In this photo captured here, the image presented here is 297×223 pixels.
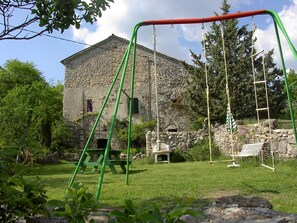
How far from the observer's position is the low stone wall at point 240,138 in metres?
11.3

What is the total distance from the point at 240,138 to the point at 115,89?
39.4 feet

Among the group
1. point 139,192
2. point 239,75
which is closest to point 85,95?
point 239,75

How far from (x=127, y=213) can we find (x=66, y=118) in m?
23.6

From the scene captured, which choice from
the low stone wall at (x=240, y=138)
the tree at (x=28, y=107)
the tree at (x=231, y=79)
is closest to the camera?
the tree at (x=28, y=107)

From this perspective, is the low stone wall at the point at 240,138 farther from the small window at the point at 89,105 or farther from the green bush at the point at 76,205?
the green bush at the point at 76,205

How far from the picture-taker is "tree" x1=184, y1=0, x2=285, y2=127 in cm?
Answer: 2148

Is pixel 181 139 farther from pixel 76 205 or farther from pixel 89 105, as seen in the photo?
pixel 76 205

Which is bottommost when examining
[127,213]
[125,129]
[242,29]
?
[127,213]

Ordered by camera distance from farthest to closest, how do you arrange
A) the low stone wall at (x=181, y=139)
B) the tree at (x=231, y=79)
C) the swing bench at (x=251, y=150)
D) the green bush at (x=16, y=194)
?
the tree at (x=231, y=79) < the low stone wall at (x=181, y=139) < the swing bench at (x=251, y=150) < the green bush at (x=16, y=194)

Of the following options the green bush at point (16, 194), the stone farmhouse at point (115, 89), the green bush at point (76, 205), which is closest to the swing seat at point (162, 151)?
the stone farmhouse at point (115, 89)

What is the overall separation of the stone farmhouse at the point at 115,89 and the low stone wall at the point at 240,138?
5.77 metres

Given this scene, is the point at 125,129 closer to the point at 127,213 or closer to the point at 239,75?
the point at 239,75

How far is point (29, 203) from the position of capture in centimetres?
170

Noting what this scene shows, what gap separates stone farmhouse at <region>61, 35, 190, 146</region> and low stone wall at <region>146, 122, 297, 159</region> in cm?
577
